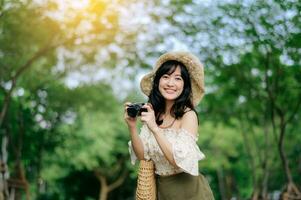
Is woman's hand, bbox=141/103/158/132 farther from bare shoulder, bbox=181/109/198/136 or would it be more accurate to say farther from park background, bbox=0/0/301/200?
park background, bbox=0/0/301/200

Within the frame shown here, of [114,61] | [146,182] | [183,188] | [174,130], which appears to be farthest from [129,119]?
[114,61]

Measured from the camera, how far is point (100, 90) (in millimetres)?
16516

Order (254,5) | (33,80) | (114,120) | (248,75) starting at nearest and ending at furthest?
1. (254,5)
2. (248,75)
3. (33,80)
4. (114,120)

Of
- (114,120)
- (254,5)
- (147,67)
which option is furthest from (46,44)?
(114,120)

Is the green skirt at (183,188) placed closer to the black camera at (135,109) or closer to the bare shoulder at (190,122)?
the bare shoulder at (190,122)

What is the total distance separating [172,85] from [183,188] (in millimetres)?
615

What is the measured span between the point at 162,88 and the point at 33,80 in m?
11.9

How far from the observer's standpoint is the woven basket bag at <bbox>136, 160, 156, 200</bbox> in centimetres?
311

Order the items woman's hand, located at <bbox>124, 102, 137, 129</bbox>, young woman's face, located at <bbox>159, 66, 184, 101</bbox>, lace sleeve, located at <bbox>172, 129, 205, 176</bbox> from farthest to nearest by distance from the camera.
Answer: young woman's face, located at <bbox>159, 66, 184, 101</bbox>
woman's hand, located at <bbox>124, 102, 137, 129</bbox>
lace sleeve, located at <bbox>172, 129, 205, 176</bbox>

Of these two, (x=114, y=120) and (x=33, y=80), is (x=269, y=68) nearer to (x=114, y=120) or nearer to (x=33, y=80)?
(x=33, y=80)

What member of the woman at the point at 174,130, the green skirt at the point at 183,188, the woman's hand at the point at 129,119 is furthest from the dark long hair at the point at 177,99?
A: the green skirt at the point at 183,188

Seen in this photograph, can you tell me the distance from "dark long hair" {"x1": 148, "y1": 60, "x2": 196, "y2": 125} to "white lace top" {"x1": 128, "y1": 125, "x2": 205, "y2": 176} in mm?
132

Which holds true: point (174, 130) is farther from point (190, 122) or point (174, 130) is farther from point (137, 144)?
point (137, 144)

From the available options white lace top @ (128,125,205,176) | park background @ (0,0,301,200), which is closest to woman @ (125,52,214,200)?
white lace top @ (128,125,205,176)
